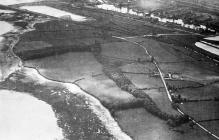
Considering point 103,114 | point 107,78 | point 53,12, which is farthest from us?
point 53,12

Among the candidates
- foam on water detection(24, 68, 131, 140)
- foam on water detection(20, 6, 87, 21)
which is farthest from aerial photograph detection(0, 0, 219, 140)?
foam on water detection(20, 6, 87, 21)

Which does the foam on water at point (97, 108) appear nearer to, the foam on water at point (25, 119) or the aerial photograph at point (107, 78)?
the aerial photograph at point (107, 78)

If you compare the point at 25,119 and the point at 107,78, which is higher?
the point at 107,78

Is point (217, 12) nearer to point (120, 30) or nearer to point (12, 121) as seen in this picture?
point (120, 30)

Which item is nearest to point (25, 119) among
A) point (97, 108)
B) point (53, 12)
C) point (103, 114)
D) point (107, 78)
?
point (97, 108)

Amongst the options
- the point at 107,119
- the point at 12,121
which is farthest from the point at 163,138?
the point at 12,121

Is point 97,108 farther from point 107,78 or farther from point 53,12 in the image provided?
point 53,12

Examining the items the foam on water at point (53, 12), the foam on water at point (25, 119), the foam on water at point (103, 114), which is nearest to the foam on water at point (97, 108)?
the foam on water at point (103, 114)
